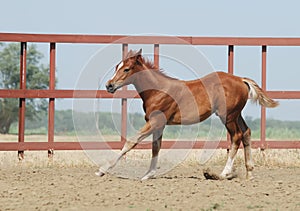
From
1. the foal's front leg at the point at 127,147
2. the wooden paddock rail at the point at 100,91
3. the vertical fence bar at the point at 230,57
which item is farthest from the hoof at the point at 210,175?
the vertical fence bar at the point at 230,57

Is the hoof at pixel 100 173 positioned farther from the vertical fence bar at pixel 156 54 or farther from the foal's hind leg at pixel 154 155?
the vertical fence bar at pixel 156 54

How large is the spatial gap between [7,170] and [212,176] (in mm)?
3349

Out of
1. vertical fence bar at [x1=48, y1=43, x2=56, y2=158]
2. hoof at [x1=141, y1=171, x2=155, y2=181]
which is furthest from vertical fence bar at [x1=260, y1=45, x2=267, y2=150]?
vertical fence bar at [x1=48, y1=43, x2=56, y2=158]

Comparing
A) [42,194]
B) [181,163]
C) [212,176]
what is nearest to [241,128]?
[212,176]

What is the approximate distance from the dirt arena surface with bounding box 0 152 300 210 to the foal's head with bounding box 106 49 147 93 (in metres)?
1.25

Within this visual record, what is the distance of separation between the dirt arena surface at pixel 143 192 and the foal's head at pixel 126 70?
125cm

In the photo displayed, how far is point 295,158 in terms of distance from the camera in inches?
462

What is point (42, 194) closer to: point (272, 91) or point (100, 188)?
point (100, 188)

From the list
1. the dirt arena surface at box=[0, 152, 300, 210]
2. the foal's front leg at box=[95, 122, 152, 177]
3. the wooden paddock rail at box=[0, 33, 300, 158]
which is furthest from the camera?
the wooden paddock rail at box=[0, 33, 300, 158]

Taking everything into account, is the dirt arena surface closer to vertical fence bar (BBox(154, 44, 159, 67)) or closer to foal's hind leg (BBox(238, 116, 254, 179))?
foal's hind leg (BBox(238, 116, 254, 179))

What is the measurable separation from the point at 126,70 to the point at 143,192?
2.11m

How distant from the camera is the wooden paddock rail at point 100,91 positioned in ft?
37.3

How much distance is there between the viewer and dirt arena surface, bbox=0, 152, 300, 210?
6.75 meters

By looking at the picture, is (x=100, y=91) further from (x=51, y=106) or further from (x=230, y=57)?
(x=230, y=57)
